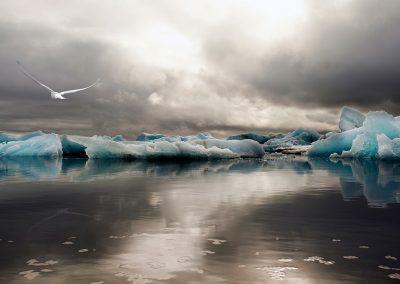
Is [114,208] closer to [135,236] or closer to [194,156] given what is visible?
[135,236]

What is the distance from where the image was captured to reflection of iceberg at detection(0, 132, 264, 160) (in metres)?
51.9

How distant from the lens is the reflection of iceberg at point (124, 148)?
51.9 metres

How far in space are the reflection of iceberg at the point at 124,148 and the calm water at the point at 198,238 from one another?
35.5 metres

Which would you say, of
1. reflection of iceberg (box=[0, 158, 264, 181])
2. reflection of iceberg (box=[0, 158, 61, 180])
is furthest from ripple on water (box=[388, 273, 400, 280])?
reflection of iceberg (box=[0, 158, 61, 180])

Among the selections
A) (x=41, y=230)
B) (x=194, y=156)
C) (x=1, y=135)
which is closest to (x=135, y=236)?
(x=41, y=230)

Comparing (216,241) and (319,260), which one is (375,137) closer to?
(216,241)

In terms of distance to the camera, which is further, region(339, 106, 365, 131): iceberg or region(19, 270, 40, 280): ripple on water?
region(339, 106, 365, 131): iceberg

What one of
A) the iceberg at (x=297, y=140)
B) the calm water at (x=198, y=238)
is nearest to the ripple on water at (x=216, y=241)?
the calm water at (x=198, y=238)

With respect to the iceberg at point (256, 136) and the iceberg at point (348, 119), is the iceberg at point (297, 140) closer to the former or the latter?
the iceberg at point (256, 136)

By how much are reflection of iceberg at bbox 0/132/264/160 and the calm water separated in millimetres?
35453

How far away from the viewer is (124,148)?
5178 cm

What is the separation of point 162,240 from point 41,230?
2.88 meters

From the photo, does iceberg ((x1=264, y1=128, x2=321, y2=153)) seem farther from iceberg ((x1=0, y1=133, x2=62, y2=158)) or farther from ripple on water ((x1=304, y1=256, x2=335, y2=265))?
ripple on water ((x1=304, y1=256, x2=335, y2=265))

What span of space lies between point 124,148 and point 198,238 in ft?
143
